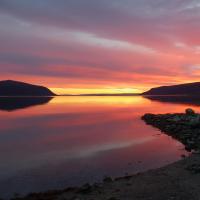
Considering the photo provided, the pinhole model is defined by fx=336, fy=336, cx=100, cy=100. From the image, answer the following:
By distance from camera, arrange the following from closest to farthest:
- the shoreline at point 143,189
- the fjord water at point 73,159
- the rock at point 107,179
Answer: the shoreline at point 143,189 → the rock at point 107,179 → the fjord water at point 73,159

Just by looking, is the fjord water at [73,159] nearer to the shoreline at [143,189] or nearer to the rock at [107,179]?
the rock at [107,179]

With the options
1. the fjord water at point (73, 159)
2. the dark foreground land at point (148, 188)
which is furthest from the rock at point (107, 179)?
the fjord water at point (73, 159)

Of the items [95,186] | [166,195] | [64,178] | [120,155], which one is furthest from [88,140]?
[166,195]

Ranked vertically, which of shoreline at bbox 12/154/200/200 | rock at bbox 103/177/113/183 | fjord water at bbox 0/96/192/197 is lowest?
fjord water at bbox 0/96/192/197

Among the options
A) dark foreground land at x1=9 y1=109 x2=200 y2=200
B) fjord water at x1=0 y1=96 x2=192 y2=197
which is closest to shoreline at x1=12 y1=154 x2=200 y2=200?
dark foreground land at x1=9 y1=109 x2=200 y2=200

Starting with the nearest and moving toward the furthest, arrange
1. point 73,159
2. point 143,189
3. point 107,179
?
1. point 143,189
2. point 107,179
3. point 73,159

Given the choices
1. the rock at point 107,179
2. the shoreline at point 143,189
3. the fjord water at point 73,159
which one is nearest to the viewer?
the shoreline at point 143,189

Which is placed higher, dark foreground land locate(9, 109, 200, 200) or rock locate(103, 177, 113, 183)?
dark foreground land locate(9, 109, 200, 200)

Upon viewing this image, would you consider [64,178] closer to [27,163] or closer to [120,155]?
[27,163]

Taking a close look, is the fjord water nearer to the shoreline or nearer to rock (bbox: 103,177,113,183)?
rock (bbox: 103,177,113,183)

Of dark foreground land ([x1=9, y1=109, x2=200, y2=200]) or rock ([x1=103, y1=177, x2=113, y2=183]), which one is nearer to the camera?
dark foreground land ([x1=9, y1=109, x2=200, y2=200])

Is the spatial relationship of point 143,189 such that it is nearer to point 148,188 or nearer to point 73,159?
point 148,188

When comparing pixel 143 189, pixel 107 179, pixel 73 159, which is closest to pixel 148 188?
pixel 143 189

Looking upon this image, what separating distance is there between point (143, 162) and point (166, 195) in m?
8.63
